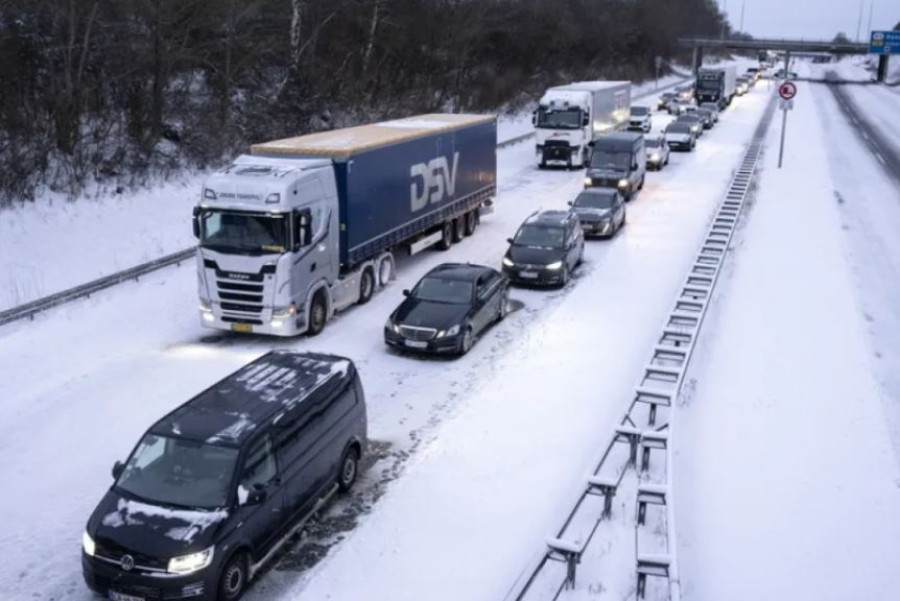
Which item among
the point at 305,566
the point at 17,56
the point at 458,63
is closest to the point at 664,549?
the point at 305,566

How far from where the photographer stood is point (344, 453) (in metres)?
11.7

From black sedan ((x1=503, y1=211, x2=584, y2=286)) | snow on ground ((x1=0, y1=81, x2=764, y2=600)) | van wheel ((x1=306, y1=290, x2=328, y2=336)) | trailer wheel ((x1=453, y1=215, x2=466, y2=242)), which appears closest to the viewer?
snow on ground ((x1=0, y1=81, x2=764, y2=600))

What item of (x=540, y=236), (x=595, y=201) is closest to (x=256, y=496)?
(x=540, y=236)

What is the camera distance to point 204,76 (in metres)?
36.1

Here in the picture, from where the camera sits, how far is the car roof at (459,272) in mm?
18188

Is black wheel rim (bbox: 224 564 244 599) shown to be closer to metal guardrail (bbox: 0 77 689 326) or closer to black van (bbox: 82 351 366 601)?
black van (bbox: 82 351 366 601)

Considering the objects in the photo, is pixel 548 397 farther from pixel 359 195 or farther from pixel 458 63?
pixel 458 63

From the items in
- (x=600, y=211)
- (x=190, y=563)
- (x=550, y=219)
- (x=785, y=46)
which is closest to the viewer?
(x=190, y=563)

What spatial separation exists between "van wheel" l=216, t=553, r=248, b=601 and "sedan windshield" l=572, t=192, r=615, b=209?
1941 cm

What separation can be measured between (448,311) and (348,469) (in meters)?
5.88

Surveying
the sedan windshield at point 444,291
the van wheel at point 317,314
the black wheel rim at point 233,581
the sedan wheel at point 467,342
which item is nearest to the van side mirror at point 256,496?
the black wheel rim at point 233,581

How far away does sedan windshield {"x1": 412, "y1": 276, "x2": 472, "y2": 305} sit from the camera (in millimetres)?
17703

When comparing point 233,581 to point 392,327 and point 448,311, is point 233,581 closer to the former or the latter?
point 392,327

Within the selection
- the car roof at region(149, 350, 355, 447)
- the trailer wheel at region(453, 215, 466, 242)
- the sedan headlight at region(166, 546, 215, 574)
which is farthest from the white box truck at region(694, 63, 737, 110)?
the sedan headlight at region(166, 546, 215, 574)
